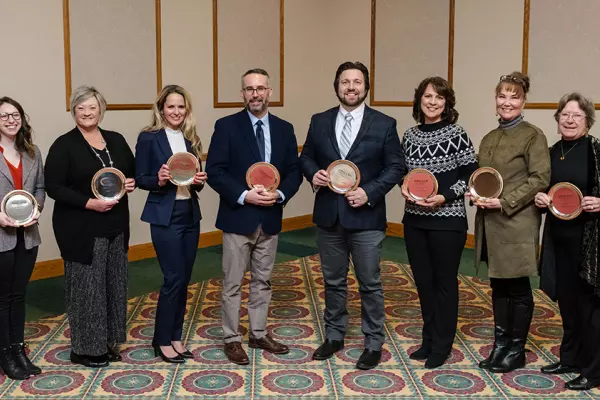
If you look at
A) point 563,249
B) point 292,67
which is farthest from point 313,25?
point 563,249

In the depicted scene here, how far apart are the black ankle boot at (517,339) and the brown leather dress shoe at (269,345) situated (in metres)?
1.21

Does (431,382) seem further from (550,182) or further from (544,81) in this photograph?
(544,81)

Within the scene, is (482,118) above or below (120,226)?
above

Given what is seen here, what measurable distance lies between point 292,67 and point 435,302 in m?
4.90

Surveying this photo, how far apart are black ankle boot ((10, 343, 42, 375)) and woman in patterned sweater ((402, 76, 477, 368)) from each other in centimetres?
219

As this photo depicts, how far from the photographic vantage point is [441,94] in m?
3.57

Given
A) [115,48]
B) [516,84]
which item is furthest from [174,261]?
[115,48]

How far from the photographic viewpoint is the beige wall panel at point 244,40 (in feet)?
23.5

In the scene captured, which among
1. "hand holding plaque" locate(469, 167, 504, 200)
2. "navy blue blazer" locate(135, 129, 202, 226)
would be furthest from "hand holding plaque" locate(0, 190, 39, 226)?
"hand holding plaque" locate(469, 167, 504, 200)

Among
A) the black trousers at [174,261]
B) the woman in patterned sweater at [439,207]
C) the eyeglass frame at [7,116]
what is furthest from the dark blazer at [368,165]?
the eyeglass frame at [7,116]

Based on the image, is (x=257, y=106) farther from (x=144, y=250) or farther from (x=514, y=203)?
(x=144, y=250)

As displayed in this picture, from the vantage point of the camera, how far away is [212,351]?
13.2 ft

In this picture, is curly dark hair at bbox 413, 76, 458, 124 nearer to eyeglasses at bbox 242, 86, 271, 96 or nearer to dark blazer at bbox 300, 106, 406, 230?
dark blazer at bbox 300, 106, 406, 230

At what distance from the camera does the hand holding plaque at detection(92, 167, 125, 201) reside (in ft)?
11.6
